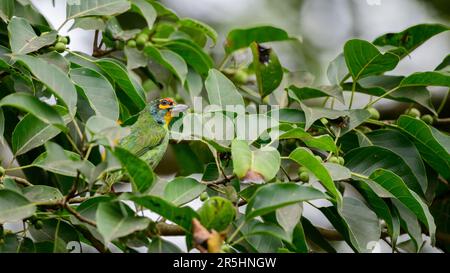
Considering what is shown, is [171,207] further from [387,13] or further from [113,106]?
[387,13]

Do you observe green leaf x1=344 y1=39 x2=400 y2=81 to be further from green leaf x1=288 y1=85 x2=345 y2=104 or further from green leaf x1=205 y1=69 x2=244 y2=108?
green leaf x1=205 y1=69 x2=244 y2=108

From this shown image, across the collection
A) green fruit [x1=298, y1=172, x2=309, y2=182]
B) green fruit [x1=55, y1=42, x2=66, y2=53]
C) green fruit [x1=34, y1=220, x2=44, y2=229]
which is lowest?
green fruit [x1=34, y1=220, x2=44, y2=229]

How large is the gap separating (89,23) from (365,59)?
1135 millimetres

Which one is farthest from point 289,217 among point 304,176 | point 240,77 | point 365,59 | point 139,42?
point 240,77

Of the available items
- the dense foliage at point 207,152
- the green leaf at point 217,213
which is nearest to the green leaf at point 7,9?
the dense foliage at point 207,152

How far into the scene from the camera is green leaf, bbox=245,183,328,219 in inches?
75.4

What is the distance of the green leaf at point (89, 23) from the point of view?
294cm

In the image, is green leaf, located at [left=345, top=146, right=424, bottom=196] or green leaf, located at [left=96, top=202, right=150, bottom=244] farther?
green leaf, located at [left=345, top=146, right=424, bottom=196]

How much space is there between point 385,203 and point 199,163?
1274 millimetres

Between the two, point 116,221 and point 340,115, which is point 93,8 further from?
point 116,221

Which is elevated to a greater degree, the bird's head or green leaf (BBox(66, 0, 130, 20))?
green leaf (BBox(66, 0, 130, 20))

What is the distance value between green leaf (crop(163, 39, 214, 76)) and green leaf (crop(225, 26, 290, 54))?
0.87 feet

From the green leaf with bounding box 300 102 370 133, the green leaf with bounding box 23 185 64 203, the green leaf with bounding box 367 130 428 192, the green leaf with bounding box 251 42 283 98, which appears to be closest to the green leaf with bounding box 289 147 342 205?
the green leaf with bounding box 300 102 370 133

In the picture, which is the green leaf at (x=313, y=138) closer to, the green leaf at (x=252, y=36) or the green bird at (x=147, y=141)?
the green bird at (x=147, y=141)
